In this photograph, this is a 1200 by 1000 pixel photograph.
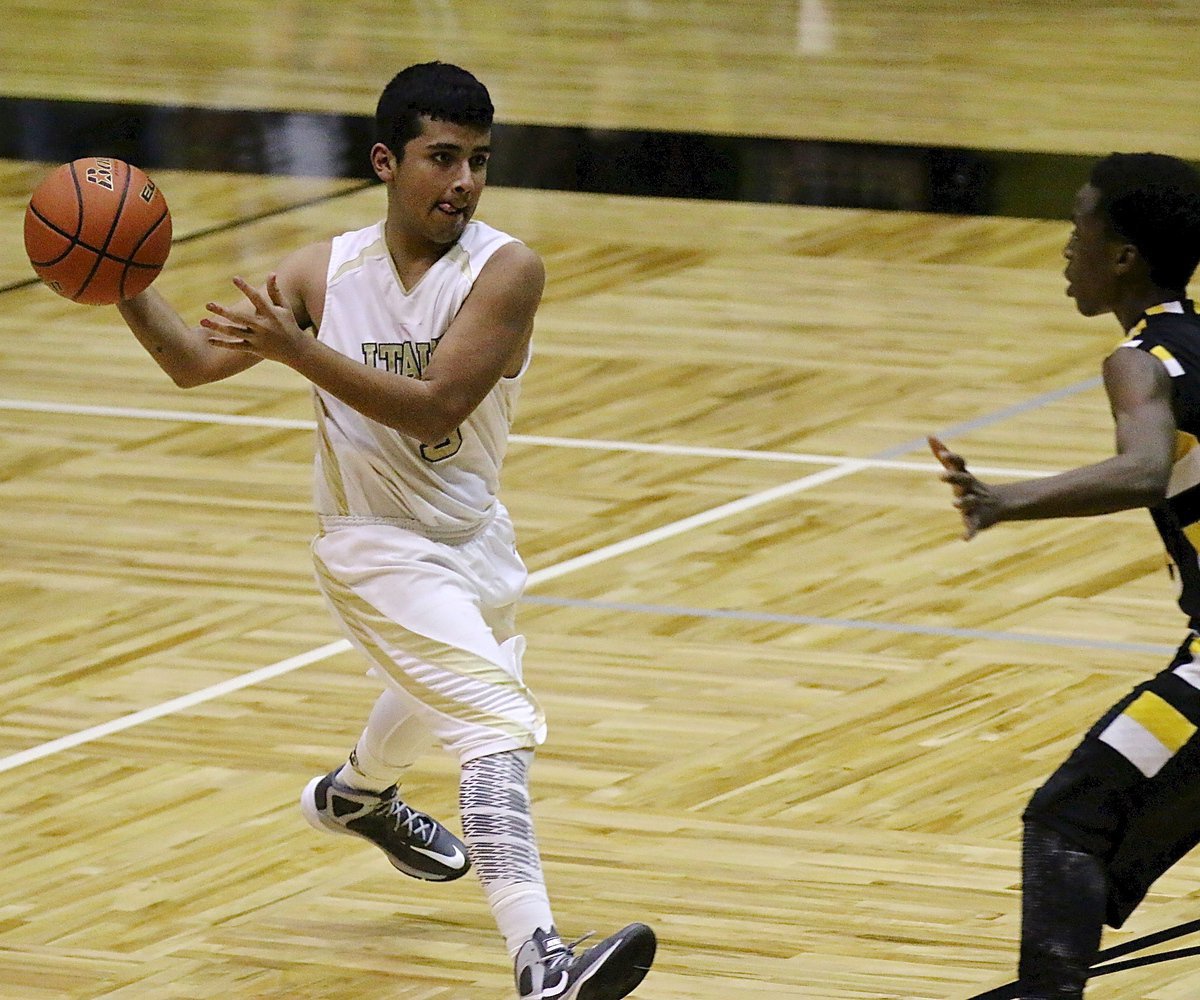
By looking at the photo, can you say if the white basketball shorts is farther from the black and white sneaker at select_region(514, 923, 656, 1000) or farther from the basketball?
the basketball

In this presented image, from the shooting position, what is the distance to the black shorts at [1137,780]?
3.59 m

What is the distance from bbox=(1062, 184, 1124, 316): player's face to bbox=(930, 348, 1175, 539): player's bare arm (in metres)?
0.23

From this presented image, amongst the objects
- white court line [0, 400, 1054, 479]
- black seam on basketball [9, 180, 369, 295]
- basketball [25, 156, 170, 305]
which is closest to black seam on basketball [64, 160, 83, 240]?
basketball [25, 156, 170, 305]

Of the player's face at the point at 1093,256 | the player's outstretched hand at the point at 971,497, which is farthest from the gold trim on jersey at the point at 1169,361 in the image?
the player's outstretched hand at the point at 971,497

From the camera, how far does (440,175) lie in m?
4.01

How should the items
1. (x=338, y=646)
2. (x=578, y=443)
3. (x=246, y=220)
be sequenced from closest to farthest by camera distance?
(x=338, y=646) < (x=578, y=443) < (x=246, y=220)

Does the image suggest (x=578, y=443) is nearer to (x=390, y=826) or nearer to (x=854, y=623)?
(x=854, y=623)

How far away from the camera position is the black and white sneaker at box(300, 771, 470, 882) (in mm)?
4590

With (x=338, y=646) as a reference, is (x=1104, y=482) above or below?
above

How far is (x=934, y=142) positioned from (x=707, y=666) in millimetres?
6540

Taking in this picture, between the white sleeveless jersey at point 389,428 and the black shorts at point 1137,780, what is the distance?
1088 mm

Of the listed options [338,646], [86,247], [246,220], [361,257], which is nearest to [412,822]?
[361,257]

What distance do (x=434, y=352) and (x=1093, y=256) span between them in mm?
1049

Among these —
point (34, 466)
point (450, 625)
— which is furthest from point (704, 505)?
point (450, 625)
